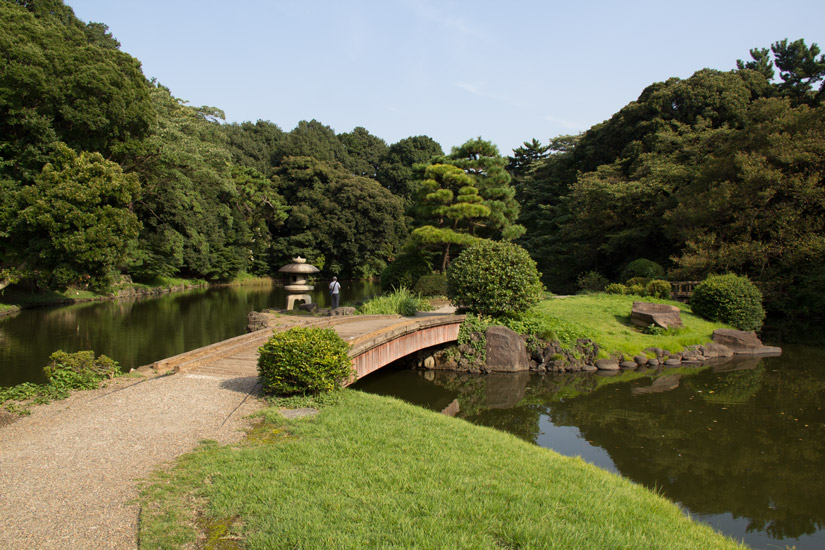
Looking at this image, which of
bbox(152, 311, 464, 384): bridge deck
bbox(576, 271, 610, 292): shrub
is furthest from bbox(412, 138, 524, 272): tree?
bbox(152, 311, 464, 384): bridge deck

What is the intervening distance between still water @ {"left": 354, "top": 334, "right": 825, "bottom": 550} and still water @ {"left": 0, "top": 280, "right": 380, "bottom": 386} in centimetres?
715

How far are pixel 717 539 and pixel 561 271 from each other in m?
26.3

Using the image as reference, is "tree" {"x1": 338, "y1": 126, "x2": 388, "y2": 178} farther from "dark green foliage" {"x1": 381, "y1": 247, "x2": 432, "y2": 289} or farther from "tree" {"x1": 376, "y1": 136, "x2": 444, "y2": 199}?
"dark green foliage" {"x1": 381, "y1": 247, "x2": 432, "y2": 289}

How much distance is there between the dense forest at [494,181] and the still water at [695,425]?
6.58 m

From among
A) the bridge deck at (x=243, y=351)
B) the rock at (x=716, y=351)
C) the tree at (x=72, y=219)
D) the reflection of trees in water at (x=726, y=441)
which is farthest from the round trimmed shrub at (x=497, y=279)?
the tree at (x=72, y=219)

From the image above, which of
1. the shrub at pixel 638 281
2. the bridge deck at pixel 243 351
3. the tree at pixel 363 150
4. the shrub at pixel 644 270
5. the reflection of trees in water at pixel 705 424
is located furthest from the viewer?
the tree at pixel 363 150

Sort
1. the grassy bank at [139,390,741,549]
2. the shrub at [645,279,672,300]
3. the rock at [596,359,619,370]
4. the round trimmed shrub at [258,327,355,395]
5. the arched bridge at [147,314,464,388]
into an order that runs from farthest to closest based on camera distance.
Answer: the shrub at [645,279,672,300] < the rock at [596,359,619,370] < the arched bridge at [147,314,464,388] < the round trimmed shrub at [258,327,355,395] < the grassy bank at [139,390,741,549]

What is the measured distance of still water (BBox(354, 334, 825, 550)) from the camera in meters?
6.18

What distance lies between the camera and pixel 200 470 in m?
4.33

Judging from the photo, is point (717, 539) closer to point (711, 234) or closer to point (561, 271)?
point (711, 234)

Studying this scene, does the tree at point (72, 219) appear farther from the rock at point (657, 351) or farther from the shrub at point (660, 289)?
the shrub at point (660, 289)

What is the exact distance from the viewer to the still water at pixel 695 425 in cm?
618

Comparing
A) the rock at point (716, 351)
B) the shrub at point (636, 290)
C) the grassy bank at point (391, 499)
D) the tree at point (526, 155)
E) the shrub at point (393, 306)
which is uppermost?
the tree at point (526, 155)

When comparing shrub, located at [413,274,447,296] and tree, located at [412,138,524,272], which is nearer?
shrub, located at [413,274,447,296]
